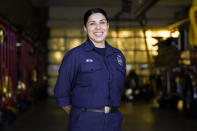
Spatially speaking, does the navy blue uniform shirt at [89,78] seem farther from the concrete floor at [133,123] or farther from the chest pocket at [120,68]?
the concrete floor at [133,123]

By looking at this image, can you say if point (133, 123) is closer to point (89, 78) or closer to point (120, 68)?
point (120, 68)

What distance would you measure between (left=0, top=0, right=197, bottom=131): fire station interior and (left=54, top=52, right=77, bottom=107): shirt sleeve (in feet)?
4.40

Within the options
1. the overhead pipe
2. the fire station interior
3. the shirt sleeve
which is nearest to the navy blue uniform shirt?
the shirt sleeve

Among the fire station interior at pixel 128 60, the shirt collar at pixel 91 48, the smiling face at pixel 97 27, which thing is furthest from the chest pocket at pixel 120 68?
the fire station interior at pixel 128 60

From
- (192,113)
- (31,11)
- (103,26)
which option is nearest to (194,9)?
(192,113)

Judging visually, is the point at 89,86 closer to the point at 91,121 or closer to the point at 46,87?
the point at 91,121

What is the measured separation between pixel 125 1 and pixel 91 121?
43.9 ft

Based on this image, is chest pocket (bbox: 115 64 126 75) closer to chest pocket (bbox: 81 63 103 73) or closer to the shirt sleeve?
chest pocket (bbox: 81 63 103 73)

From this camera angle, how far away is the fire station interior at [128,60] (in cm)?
751

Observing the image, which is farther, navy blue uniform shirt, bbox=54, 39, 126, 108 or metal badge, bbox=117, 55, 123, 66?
metal badge, bbox=117, 55, 123, 66

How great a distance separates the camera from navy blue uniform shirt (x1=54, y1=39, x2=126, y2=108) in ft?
8.77

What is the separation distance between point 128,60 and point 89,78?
50.8 feet

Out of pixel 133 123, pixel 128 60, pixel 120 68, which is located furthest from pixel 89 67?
pixel 128 60

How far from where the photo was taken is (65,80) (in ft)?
9.07
